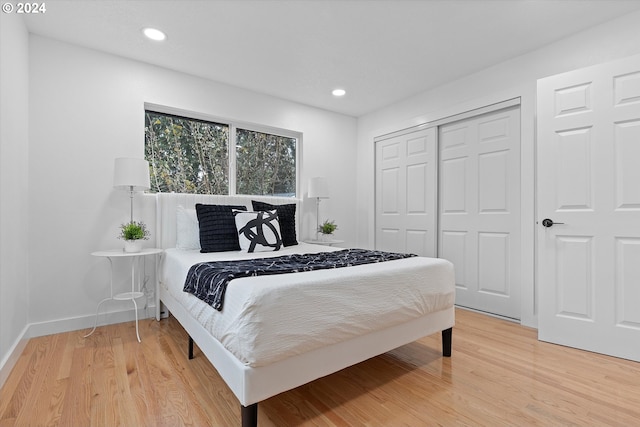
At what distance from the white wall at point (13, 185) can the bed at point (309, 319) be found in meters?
0.97

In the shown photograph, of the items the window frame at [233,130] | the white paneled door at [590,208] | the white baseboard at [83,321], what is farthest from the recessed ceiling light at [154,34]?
the white paneled door at [590,208]

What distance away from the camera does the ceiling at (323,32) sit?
2301mm

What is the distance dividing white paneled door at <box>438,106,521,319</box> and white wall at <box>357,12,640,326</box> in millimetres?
118

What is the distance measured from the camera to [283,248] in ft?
10.2

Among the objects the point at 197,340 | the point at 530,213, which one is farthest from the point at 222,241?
the point at 530,213

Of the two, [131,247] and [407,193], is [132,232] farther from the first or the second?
[407,193]

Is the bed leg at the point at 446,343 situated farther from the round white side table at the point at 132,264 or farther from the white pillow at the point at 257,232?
the round white side table at the point at 132,264

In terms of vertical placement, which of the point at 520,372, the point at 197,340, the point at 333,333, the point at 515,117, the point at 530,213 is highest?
the point at 515,117

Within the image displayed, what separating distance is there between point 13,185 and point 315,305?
224cm

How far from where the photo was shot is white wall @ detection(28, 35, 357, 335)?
8.65ft

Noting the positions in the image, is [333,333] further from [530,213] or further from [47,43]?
[47,43]

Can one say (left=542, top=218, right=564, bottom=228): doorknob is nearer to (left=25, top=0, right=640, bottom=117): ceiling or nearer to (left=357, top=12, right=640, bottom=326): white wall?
(left=357, top=12, right=640, bottom=326): white wall

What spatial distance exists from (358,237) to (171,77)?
10.2 feet

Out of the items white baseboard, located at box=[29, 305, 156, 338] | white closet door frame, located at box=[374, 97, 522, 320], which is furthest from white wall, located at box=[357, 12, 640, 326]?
white baseboard, located at box=[29, 305, 156, 338]
